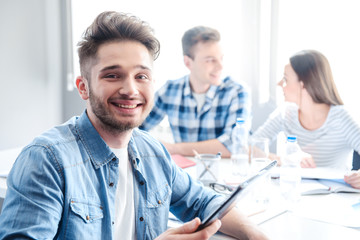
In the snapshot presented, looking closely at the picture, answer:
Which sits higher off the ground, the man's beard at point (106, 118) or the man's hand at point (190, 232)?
the man's beard at point (106, 118)

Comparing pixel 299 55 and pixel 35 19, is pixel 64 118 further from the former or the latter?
pixel 299 55

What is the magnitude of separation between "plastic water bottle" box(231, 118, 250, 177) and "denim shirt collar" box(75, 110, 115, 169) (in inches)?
31.1

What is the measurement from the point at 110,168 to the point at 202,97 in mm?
1555

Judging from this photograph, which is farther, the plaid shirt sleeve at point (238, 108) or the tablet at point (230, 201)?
the plaid shirt sleeve at point (238, 108)

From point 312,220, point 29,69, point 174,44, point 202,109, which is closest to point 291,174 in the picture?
point 312,220

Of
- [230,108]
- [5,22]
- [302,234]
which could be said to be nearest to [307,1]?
[230,108]

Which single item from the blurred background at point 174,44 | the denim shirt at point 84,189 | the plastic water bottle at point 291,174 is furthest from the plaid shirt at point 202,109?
the denim shirt at point 84,189

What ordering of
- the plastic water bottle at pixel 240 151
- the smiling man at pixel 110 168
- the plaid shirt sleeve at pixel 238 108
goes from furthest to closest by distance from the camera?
the plaid shirt sleeve at pixel 238 108
the plastic water bottle at pixel 240 151
the smiling man at pixel 110 168

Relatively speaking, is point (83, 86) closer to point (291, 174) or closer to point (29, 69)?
point (291, 174)

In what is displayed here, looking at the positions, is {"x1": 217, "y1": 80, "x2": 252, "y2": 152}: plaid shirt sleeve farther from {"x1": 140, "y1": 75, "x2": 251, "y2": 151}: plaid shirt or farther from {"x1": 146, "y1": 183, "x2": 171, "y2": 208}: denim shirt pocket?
{"x1": 146, "y1": 183, "x2": 171, "y2": 208}: denim shirt pocket

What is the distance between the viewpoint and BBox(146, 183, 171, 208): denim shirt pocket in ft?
3.86

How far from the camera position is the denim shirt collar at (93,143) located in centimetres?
108

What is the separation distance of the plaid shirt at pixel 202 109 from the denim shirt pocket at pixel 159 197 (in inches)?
46.5

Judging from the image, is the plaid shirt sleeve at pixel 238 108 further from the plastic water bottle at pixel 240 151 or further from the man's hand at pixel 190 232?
the man's hand at pixel 190 232
